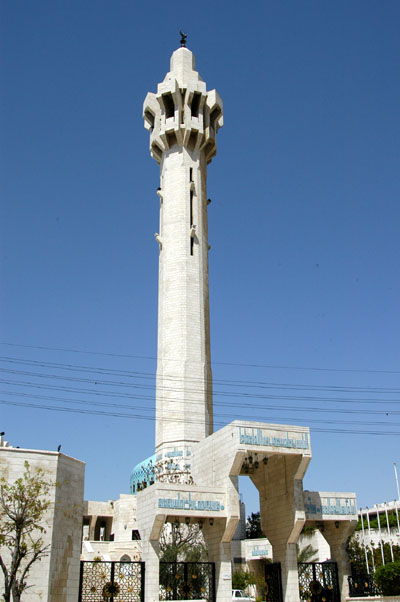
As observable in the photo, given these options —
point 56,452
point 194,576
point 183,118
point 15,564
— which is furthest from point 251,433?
point 183,118

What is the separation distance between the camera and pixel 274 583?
32812 mm

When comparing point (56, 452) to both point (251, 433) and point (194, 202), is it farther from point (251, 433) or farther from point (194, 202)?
point (194, 202)

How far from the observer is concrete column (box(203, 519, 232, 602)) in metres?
30.6

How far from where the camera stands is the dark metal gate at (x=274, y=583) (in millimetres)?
32156

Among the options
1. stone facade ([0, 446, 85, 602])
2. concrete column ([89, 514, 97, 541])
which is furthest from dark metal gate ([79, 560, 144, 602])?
concrete column ([89, 514, 97, 541])

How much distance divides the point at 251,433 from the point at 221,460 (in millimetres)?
2414

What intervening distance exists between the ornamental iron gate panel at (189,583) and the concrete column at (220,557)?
41 centimetres

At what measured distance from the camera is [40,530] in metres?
23.1

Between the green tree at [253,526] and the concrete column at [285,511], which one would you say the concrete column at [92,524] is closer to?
the green tree at [253,526]

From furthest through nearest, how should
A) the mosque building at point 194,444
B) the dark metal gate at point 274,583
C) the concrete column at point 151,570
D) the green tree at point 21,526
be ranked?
the dark metal gate at point 274,583, the mosque building at point 194,444, the concrete column at point 151,570, the green tree at point 21,526

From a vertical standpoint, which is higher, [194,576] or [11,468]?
[11,468]

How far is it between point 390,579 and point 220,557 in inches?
375

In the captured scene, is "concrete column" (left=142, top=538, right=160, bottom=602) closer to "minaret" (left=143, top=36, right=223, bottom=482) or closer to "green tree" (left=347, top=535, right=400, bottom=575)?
"minaret" (left=143, top=36, right=223, bottom=482)

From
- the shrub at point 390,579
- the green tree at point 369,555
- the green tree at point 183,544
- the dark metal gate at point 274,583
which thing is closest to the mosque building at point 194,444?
the dark metal gate at point 274,583
